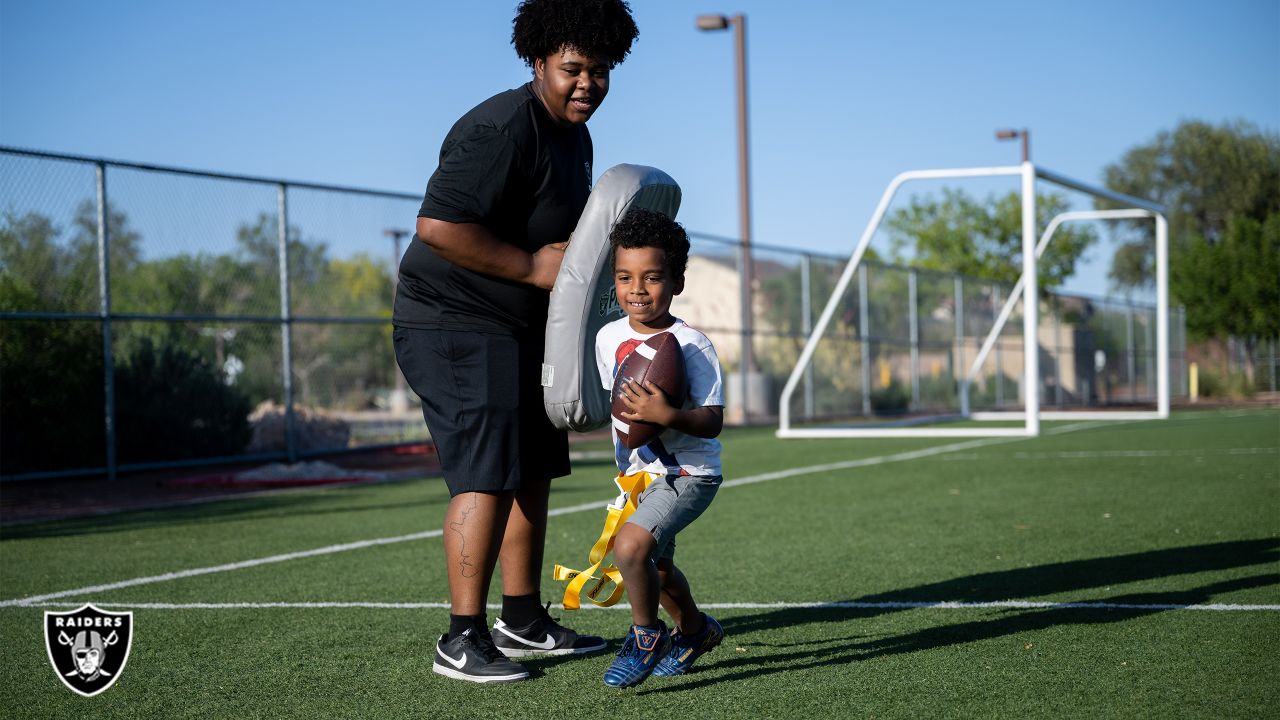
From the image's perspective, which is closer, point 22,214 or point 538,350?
point 538,350

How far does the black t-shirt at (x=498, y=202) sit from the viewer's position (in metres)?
3.87

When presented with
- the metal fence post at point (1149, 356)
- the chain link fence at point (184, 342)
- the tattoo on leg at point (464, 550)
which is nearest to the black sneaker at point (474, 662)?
the tattoo on leg at point (464, 550)

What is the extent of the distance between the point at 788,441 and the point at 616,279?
1272 centimetres

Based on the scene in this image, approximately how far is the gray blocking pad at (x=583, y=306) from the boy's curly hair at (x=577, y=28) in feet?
1.33

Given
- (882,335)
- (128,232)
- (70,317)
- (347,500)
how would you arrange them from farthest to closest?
(882,335) < (128,232) < (70,317) < (347,500)

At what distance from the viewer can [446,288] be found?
404 centimetres

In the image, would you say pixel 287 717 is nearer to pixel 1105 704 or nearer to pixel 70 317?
pixel 1105 704

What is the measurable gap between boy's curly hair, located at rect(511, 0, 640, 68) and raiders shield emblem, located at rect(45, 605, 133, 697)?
2151 millimetres

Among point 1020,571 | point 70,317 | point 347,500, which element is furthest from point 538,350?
point 70,317

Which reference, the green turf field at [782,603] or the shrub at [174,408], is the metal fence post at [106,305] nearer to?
the shrub at [174,408]

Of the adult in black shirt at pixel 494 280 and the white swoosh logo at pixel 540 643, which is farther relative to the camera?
the white swoosh logo at pixel 540 643

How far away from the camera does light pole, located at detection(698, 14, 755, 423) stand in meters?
21.1

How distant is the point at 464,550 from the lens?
13.0ft

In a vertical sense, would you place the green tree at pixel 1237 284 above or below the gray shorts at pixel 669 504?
above
